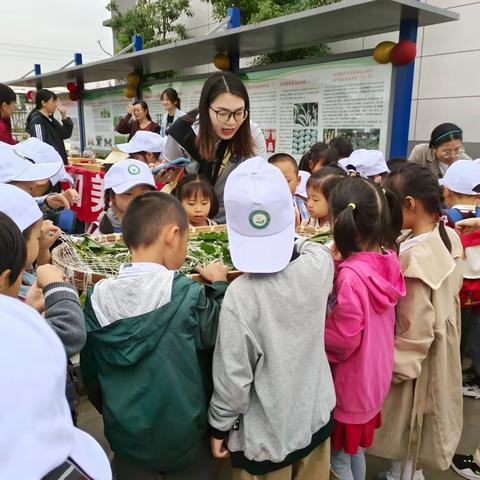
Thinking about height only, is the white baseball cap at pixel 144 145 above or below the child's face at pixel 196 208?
above

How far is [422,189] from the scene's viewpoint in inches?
75.7

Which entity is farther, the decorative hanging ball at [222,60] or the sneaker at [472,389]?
the decorative hanging ball at [222,60]

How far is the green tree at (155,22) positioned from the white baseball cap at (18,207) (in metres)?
11.8

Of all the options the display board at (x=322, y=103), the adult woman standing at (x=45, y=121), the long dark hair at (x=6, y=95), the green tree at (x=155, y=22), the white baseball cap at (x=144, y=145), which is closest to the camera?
the white baseball cap at (x=144, y=145)

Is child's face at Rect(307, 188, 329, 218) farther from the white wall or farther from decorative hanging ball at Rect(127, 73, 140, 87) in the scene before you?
decorative hanging ball at Rect(127, 73, 140, 87)

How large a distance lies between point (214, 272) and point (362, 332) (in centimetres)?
58

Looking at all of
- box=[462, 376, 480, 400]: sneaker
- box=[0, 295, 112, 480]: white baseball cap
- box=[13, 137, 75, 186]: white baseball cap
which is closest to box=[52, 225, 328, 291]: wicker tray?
box=[0, 295, 112, 480]: white baseball cap

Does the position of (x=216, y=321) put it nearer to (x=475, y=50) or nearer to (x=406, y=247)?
(x=406, y=247)

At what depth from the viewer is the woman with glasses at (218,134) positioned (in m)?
2.41

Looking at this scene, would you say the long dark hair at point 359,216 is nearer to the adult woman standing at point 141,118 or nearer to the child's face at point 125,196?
the child's face at point 125,196

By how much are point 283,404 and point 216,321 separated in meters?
0.33

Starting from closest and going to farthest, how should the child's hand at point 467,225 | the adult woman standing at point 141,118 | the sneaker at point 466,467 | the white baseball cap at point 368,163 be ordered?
the sneaker at point 466,467 < the child's hand at point 467,225 < the white baseball cap at point 368,163 < the adult woman standing at point 141,118

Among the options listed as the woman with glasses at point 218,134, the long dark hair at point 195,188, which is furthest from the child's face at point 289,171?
the long dark hair at point 195,188

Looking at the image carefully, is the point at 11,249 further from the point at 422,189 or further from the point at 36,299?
the point at 422,189
